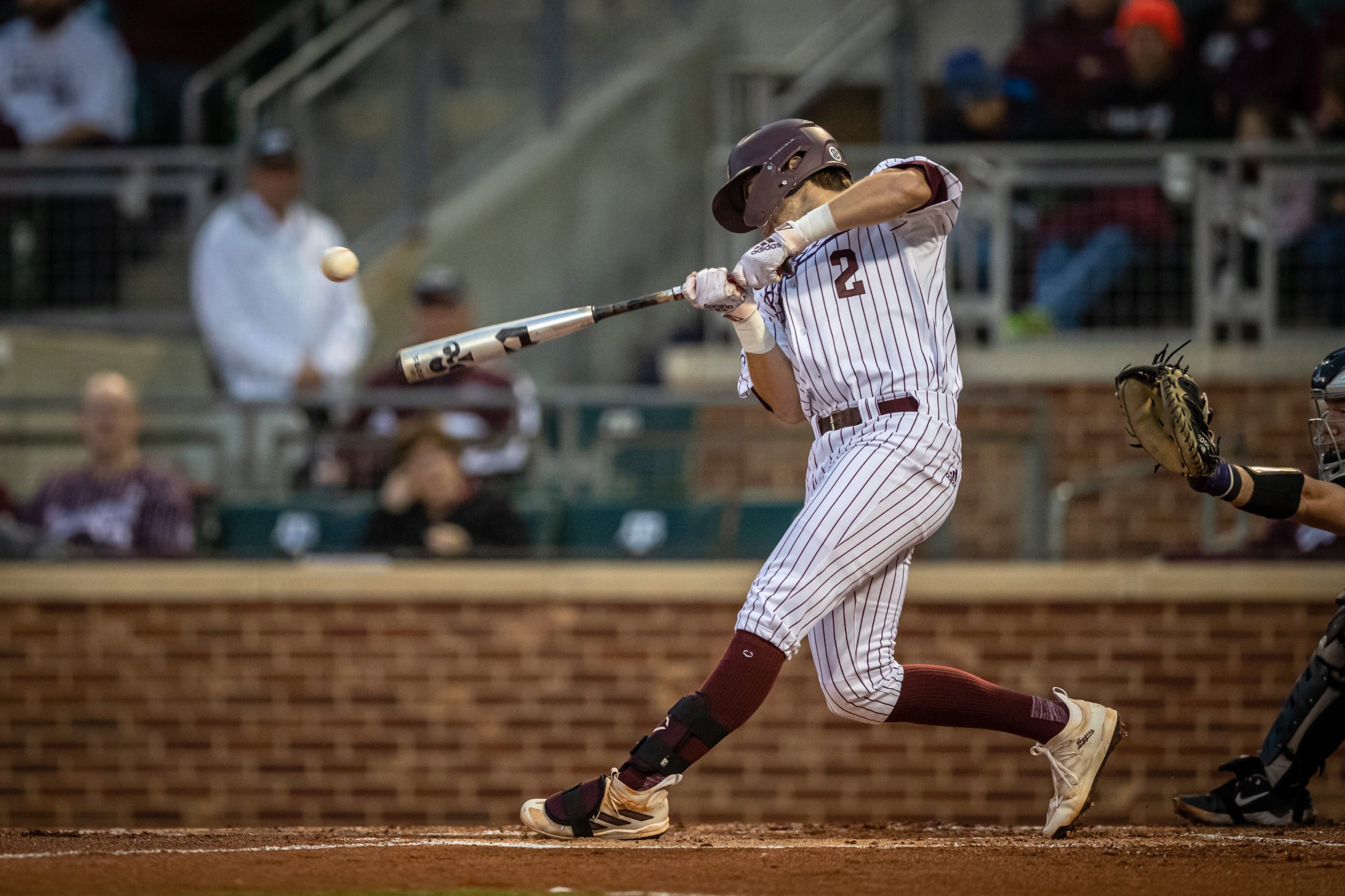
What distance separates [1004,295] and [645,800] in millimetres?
4008

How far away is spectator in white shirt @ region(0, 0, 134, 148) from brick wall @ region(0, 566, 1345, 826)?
126 inches

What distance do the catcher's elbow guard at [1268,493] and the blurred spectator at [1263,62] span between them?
4096mm

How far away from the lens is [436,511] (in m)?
6.73

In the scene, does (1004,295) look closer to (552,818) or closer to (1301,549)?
(1301,549)

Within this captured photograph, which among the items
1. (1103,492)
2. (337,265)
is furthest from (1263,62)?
(337,265)

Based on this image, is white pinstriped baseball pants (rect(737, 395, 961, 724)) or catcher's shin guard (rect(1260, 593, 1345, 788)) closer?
white pinstriped baseball pants (rect(737, 395, 961, 724))

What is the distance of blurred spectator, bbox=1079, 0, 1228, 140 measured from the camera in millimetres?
7629

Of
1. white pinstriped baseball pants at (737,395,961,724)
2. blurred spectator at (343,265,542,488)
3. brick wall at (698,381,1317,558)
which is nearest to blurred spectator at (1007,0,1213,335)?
brick wall at (698,381,1317,558)

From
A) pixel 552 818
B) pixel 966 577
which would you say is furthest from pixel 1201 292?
pixel 552 818

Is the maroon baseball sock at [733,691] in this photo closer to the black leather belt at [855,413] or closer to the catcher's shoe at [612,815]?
the catcher's shoe at [612,815]

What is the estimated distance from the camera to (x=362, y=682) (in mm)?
6727

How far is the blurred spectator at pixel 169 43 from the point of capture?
361 inches

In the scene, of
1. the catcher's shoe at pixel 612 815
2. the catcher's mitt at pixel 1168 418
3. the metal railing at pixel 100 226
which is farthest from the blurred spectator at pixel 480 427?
the catcher's mitt at pixel 1168 418

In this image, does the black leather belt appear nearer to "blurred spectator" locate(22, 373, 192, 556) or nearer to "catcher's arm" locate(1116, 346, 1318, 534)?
"catcher's arm" locate(1116, 346, 1318, 534)
